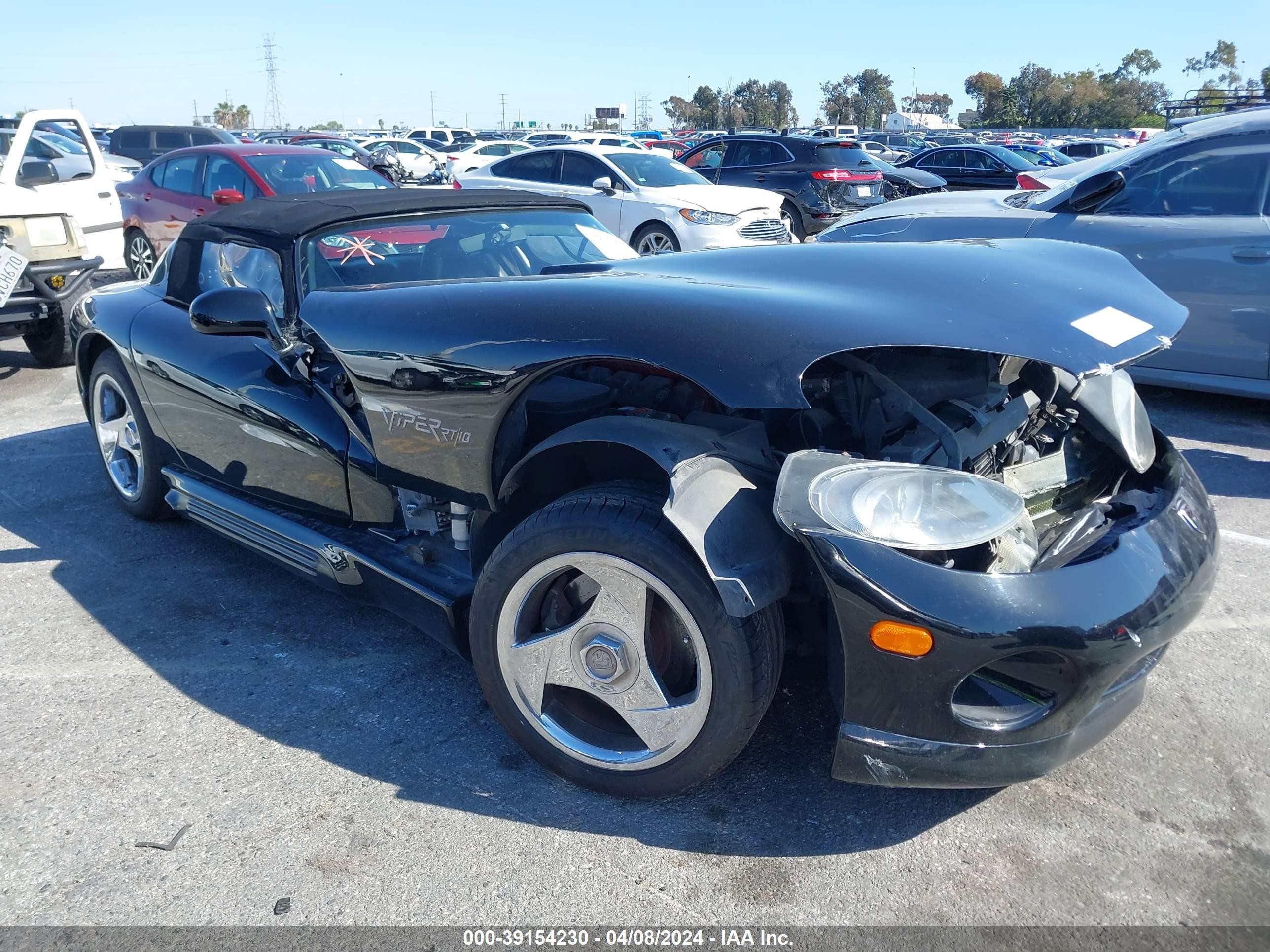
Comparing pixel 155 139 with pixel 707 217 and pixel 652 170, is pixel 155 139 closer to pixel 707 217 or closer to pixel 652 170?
pixel 652 170

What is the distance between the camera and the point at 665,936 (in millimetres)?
2090

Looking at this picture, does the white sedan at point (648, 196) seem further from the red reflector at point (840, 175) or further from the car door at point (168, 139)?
the car door at point (168, 139)

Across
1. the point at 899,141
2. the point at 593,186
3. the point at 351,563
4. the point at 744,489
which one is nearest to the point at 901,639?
the point at 744,489

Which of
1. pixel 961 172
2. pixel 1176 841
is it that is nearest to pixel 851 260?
pixel 1176 841

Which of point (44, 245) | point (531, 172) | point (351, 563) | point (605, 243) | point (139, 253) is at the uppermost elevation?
point (605, 243)

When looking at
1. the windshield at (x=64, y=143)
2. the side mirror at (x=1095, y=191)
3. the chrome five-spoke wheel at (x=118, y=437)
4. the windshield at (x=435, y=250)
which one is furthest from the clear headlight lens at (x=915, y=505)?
the windshield at (x=64, y=143)

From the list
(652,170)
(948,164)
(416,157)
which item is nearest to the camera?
(652,170)

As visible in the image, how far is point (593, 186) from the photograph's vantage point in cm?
1162

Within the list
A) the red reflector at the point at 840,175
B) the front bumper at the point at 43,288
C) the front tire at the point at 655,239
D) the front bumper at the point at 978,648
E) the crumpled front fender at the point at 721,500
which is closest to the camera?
the front bumper at the point at 978,648

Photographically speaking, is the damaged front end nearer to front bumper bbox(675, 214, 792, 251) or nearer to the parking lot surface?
the parking lot surface

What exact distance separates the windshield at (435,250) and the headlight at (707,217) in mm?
7034

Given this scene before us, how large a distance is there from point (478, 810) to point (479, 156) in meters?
18.6

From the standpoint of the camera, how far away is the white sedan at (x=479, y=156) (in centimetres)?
1439

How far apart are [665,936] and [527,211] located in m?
2.84
